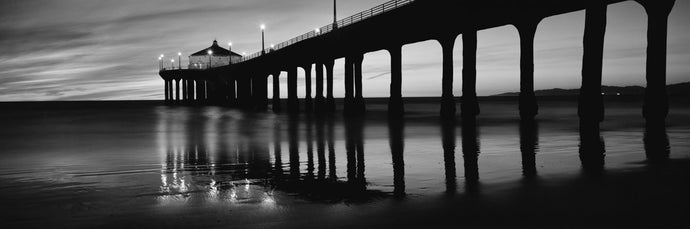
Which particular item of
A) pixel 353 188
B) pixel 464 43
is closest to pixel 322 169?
pixel 353 188

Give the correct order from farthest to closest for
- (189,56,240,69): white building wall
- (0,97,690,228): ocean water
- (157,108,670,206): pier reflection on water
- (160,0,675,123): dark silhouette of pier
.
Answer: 1. (189,56,240,69): white building wall
2. (160,0,675,123): dark silhouette of pier
3. (157,108,670,206): pier reflection on water
4. (0,97,690,228): ocean water

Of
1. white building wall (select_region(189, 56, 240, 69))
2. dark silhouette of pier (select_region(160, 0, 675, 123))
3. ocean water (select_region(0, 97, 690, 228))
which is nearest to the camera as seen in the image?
ocean water (select_region(0, 97, 690, 228))

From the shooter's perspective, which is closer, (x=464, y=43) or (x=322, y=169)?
(x=322, y=169)

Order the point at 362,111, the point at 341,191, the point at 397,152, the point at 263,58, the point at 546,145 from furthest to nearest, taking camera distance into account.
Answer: the point at 263,58
the point at 362,111
the point at 546,145
the point at 397,152
the point at 341,191

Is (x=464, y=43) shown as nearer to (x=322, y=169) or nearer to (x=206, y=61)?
(x=322, y=169)

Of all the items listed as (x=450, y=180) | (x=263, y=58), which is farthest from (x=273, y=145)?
(x=263, y=58)

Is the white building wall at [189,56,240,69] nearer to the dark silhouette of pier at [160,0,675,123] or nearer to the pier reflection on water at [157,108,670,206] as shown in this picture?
the dark silhouette of pier at [160,0,675,123]

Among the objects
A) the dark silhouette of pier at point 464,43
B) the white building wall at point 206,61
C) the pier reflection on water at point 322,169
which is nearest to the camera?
the pier reflection on water at point 322,169

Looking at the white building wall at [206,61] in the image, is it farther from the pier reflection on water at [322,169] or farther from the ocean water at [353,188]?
the ocean water at [353,188]

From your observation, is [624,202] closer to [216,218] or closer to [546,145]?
[216,218]

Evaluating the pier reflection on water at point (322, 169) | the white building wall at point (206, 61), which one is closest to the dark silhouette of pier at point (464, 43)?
the pier reflection on water at point (322, 169)

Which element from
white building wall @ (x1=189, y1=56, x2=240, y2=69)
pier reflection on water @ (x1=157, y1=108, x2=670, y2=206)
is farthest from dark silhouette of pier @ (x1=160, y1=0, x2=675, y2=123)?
white building wall @ (x1=189, y1=56, x2=240, y2=69)

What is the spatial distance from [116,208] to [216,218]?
1.63m

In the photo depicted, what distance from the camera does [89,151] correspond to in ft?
58.3
